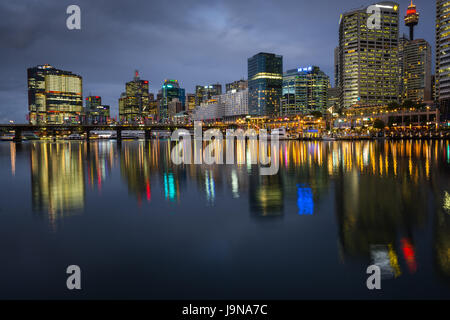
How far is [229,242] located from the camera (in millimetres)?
10523

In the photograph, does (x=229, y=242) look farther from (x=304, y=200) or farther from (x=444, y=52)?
(x=444, y=52)

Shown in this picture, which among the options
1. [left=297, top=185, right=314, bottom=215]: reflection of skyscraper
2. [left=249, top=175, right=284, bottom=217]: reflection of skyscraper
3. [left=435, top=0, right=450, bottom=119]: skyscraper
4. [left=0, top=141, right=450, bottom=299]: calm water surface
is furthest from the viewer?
[left=435, top=0, right=450, bottom=119]: skyscraper

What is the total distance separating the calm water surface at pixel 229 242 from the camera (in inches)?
299

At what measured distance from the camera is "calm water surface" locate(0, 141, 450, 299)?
758cm

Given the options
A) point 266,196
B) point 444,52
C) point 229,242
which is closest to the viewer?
point 229,242

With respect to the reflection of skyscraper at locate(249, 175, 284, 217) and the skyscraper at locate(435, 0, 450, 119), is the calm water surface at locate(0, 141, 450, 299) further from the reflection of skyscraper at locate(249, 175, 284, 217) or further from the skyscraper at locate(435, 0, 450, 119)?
the skyscraper at locate(435, 0, 450, 119)

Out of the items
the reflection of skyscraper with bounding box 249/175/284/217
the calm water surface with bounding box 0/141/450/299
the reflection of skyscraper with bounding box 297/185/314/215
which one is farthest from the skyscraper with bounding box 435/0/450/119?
the calm water surface with bounding box 0/141/450/299

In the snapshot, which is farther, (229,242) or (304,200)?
(304,200)

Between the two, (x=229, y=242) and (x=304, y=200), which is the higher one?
(x=304, y=200)

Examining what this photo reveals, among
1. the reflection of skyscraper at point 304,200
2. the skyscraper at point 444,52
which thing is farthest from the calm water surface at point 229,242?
the skyscraper at point 444,52

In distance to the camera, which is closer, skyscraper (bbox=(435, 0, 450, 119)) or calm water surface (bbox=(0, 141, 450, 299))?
calm water surface (bbox=(0, 141, 450, 299))

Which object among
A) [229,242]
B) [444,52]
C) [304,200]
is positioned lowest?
[229,242]

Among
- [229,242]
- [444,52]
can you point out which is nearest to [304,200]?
[229,242]
